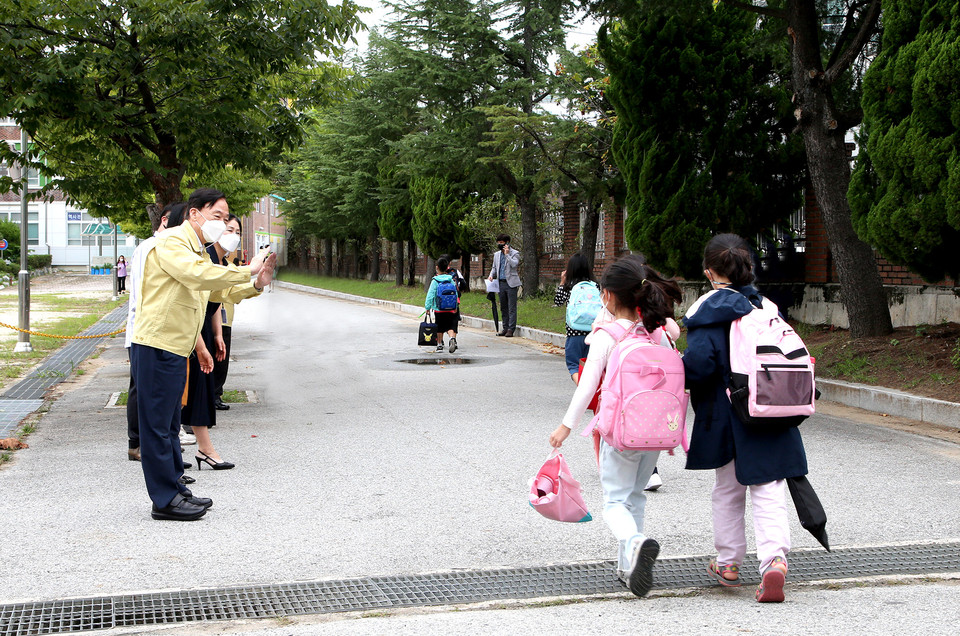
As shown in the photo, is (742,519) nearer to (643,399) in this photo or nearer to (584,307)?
Answer: (643,399)

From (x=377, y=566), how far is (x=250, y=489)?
6.29ft

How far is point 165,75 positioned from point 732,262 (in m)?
7.71

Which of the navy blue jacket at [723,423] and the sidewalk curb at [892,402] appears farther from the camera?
the sidewalk curb at [892,402]

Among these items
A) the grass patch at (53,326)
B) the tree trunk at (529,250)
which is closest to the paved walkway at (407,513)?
the grass patch at (53,326)

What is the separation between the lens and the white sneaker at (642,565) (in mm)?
3969

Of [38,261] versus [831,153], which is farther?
→ [38,261]

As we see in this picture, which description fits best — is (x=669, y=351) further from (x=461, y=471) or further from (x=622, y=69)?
(x=622, y=69)

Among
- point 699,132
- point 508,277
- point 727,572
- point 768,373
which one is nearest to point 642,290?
point 768,373

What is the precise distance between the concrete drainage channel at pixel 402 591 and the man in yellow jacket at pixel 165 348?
4.49 feet

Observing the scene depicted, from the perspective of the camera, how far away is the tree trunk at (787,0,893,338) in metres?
12.0

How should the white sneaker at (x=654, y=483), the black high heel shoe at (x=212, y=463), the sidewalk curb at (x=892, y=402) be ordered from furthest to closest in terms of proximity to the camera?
the sidewalk curb at (x=892, y=402), the black high heel shoe at (x=212, y=463), the white sneaker at (x=654, y=483)

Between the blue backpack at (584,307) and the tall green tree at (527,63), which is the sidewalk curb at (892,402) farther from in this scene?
the tall green tree at (527,63)

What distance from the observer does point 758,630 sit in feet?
12.3

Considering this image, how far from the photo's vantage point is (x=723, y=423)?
13.6ft
